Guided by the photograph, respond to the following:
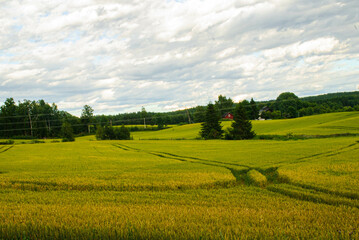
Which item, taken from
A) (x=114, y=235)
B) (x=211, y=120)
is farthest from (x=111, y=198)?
(x=211, y=120)

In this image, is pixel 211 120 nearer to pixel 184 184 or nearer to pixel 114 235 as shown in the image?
pixel 184 184

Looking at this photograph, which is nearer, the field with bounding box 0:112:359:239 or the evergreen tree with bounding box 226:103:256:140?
the field with bounding box 0:112:359:239

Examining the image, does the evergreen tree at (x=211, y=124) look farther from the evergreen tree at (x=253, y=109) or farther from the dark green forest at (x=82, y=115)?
the evergreen tree at (x=253, y=109)

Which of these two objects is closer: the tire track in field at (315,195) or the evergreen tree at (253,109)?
the tire track in field at (315,195)

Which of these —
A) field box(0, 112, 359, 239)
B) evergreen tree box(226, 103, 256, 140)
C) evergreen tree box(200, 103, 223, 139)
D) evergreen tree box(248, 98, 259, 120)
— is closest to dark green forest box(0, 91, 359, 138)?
evergreen tree box(248, 98, 259, 120)

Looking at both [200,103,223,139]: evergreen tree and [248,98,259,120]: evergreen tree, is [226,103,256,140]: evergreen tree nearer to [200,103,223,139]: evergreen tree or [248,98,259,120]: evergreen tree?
[200,103,223,139]: evergreen tree

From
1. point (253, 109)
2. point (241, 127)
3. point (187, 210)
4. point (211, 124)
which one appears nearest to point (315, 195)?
point (187, 210)

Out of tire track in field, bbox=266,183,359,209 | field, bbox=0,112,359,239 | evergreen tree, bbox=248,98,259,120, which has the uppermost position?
evergreen tree, bbox=248,98,259,120

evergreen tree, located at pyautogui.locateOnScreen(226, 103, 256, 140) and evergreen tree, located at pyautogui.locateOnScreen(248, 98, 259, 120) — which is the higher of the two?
evergreen tree, located at pyautogui.locateOnScreen(248, 98, 259, 120)

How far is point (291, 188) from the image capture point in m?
13.0

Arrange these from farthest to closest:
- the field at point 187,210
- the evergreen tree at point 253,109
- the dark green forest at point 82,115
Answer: the evergreen tree at point 253,109, the dark green forest at point 82,115, the field at point 187,210

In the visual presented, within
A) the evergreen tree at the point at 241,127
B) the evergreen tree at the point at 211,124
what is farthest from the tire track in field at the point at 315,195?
the evergreen tree at the point at 211,124

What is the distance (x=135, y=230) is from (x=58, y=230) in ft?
7.27

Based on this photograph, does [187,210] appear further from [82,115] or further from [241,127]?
[82,115]
